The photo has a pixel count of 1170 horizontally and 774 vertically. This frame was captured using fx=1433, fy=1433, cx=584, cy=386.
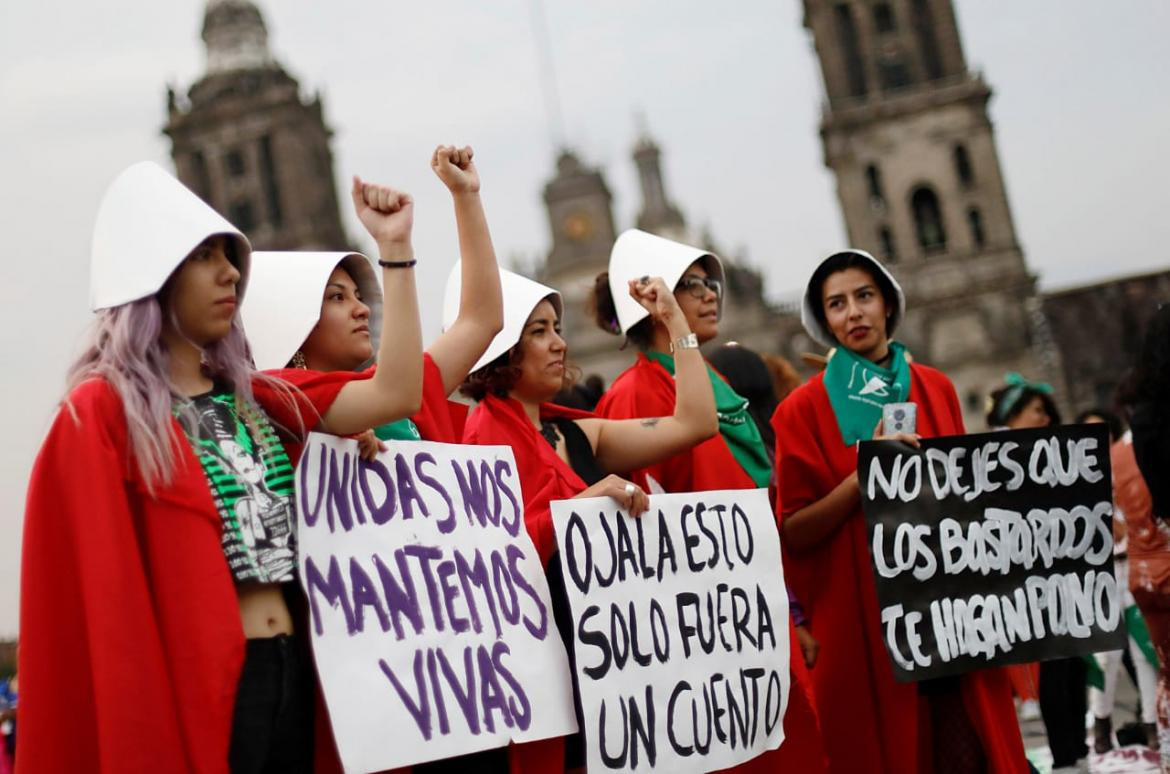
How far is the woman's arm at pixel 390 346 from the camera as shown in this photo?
3.12 metres

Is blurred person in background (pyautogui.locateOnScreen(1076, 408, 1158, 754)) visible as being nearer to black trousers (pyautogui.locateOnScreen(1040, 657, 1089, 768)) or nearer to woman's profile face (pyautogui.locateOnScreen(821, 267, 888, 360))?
black trousers (pyautogui.locateOnScreen(1040, 657, 1089, 768))

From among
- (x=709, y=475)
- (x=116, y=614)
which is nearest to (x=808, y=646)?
(x=709, y=475)

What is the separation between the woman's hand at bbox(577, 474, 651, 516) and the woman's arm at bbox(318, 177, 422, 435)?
0.71m

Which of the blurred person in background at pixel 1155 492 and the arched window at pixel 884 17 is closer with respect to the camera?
the blurred person in background at pixel 1155 492

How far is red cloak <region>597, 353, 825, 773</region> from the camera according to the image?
13.9 ft

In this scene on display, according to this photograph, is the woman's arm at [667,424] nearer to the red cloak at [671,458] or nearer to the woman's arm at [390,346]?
the red cloak at [671,458]

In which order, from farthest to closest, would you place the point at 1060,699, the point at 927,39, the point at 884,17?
the point at 884,17
the point at 927,39
the point at 1060,699

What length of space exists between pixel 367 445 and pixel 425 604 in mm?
384

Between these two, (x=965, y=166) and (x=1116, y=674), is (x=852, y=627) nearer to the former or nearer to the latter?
(x=1116, y=674)

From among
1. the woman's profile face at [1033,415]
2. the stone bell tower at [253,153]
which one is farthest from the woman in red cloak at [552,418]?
the stone bell tower at [253,153]

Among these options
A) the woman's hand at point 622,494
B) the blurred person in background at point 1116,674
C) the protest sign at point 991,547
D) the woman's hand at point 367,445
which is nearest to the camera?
the woman's hand at point 367,445

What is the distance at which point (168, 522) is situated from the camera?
280 cm

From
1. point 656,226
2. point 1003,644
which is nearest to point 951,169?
point 656,226

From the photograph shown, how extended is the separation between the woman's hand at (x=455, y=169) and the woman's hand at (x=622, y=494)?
823 mm
